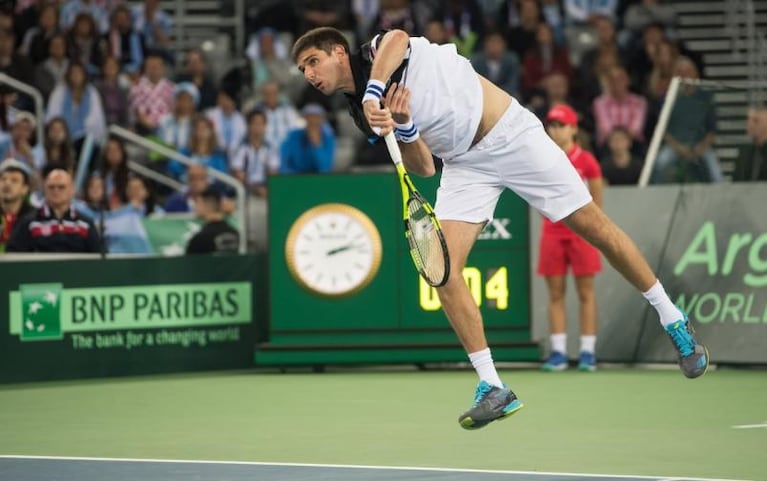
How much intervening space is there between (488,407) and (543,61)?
440 inches

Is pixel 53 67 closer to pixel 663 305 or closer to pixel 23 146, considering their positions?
pixel 23 146

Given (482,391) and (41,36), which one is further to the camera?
(41,36)

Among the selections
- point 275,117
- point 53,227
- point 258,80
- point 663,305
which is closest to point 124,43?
point 258,80

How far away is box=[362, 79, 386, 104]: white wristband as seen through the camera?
25.5ft

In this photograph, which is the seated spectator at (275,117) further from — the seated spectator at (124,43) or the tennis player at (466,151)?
the tennis player at (466,151)

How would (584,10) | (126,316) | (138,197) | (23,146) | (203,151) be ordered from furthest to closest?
1. (584,10)
2. (203,151)
3. (23,146)
4. (138,197)
5. (126,316)

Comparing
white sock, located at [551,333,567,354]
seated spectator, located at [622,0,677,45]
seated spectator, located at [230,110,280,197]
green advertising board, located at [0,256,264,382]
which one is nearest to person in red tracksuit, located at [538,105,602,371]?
white sock, located at [551,333,567,354]

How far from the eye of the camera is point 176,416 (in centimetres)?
1010

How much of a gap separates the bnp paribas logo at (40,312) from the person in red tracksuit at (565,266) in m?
3.85

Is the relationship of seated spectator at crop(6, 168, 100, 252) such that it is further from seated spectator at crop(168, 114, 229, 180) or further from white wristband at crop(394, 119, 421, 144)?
white wristband at crop(394, 119, 421, 144)

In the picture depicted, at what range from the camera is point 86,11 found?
19359 millimetres

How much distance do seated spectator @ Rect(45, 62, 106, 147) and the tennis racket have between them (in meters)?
10.1

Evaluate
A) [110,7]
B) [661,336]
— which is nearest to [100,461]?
[661,336]

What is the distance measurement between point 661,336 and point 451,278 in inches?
211
